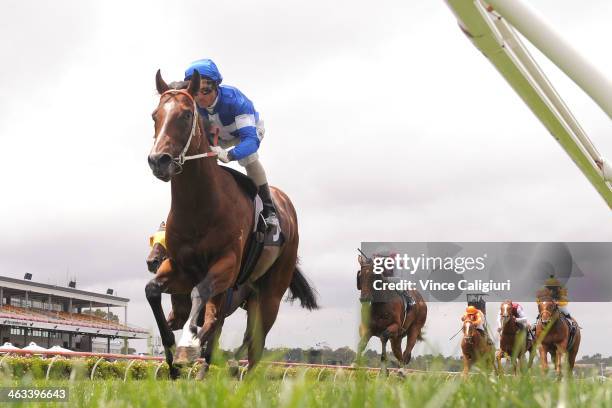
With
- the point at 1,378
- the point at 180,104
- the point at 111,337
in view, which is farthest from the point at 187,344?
the point at 111,337

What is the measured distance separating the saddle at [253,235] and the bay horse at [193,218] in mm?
233

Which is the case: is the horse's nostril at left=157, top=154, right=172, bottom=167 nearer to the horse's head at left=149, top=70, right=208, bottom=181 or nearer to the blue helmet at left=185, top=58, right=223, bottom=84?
the horse's head at left=149, top=70, right=208, bottom=181

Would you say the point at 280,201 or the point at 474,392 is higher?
the point at 280,201

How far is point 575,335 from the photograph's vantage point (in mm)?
15477

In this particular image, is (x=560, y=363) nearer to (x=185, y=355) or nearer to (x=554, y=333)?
(x=185, y=355)

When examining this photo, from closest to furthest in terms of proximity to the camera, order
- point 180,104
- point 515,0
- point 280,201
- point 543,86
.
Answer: point 515,0 < point 543,86 < point 180,104 < point 280,201

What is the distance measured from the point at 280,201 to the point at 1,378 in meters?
5.38

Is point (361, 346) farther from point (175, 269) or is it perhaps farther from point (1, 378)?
point (175, 269)

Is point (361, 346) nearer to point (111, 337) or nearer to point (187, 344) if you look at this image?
point (187, 344)

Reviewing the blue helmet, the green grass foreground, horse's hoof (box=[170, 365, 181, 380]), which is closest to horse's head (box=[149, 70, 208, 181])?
the blue helmet

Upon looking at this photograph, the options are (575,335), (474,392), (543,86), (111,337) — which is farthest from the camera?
(111,337)

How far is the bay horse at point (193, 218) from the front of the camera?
4996 millimetres

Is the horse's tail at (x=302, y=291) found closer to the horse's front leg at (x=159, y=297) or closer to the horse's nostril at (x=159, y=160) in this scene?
the horse's front leg at (x=159, y=297)

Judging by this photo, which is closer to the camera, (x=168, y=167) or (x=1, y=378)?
(x=1, y=378)
